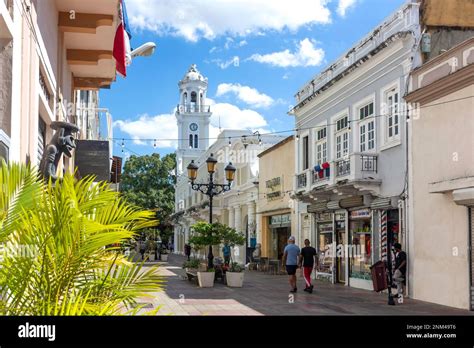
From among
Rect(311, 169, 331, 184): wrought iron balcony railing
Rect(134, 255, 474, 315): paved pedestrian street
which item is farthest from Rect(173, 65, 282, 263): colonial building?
Rect(134, 255, 474, 315): paved pedestrian street

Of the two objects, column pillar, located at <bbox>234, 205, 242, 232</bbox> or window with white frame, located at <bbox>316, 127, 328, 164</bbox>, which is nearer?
window with white frame, located at <bbox>316, 127, 328, 164</bbox>

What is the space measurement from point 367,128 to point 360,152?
4.27 feet

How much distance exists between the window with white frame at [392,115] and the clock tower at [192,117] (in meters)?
11.3

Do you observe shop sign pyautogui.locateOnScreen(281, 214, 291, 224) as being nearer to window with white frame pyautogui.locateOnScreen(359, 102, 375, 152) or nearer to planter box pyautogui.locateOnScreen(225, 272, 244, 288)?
window with white frame pyautogui.locateOnScreen(359, 102, 375, 152)

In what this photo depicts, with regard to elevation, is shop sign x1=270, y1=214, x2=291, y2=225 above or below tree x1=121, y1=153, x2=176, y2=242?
below

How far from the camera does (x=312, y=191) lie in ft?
71.3

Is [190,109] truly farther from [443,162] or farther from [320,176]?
[443,162]

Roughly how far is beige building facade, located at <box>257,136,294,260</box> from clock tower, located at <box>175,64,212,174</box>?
14.7ft

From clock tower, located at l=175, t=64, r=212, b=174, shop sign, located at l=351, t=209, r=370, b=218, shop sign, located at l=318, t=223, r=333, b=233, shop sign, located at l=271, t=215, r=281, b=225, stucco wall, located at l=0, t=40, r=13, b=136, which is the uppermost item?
clock tower, located at l=175, t=64, r=212, b=174

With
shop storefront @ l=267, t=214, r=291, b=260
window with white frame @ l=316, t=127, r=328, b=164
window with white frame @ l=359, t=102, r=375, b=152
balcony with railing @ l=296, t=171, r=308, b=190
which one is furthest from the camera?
shop storefront @ l=267, t=214, r=291, b=260

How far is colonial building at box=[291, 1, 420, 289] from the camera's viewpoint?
17.2 m

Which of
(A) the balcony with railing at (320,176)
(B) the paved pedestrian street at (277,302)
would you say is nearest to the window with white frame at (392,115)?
(A) the balcony with railing at (320,176)
